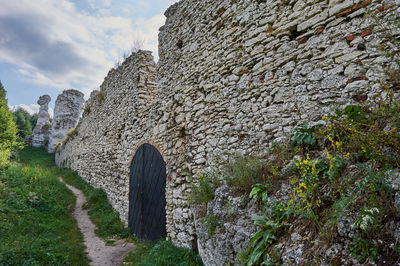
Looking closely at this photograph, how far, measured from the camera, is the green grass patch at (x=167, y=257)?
→ 379cm

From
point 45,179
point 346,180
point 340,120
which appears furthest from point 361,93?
point 45,179

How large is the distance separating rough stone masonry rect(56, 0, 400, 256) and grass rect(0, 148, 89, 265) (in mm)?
1810

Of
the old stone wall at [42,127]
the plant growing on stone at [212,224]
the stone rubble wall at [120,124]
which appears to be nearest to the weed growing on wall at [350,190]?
the plant growing on stone at [212,224]

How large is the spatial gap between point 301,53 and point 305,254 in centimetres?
241

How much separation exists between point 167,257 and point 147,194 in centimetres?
202

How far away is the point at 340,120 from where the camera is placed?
236cm

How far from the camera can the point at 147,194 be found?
577 cm

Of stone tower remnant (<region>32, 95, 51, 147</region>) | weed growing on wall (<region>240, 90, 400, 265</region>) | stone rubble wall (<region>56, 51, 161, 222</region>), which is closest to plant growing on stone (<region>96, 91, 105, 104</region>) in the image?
stone rubble wall (<region>56, 51, 161, 222</region>)

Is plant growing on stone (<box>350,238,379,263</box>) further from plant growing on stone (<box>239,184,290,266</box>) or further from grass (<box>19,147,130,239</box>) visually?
grass (<box>19,147,130,239</box>)

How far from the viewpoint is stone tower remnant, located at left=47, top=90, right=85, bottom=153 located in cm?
2273

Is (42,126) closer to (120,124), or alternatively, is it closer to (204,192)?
(120,124)

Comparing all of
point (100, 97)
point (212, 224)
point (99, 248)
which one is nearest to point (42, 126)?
point (100, 97)

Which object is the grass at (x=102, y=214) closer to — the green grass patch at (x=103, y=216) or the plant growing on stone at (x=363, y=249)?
the green grass patch at (x=103, y=216)

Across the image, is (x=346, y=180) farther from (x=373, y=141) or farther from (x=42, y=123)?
(x=42, y=123)
